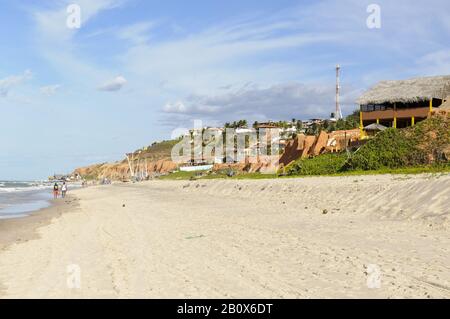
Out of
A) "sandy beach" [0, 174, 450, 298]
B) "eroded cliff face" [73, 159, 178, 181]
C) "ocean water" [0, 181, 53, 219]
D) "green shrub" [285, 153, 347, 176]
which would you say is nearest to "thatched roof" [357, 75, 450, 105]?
"green shrub" [285, 153, 347, 176]

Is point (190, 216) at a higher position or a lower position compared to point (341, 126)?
lower

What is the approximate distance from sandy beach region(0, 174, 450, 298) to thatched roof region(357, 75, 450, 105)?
1052 inches

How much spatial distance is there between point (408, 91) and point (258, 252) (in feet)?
124

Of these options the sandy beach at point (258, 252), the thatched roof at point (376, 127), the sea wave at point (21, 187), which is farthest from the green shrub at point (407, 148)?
the sea wave at point (21, 187)

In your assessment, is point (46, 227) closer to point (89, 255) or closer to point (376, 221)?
point (89, 255)

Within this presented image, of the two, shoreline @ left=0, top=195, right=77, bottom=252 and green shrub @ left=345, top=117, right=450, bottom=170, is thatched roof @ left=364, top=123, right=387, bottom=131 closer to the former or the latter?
green shrub @ left=345, top=117, right=450, bottom=170

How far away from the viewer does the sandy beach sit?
7.45 metres

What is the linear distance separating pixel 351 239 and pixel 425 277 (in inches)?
151

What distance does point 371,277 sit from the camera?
7.60 meters

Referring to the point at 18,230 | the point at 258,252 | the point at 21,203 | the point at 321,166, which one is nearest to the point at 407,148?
the point at 321,166

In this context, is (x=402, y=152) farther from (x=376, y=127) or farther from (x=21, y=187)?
(x=21, y=187)

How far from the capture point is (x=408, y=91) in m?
43.1

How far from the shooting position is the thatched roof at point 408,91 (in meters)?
41.7
